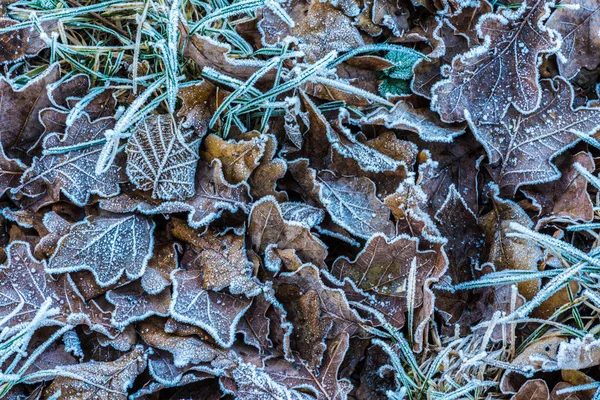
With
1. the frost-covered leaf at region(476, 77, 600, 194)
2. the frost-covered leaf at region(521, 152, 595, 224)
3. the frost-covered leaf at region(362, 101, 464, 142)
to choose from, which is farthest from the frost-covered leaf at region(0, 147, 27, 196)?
the frost-covered leaf at region(521, 152, 595, 224)

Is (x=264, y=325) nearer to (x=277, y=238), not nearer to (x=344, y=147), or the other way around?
(x=277, y=238)

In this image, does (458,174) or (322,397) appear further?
(458,174)

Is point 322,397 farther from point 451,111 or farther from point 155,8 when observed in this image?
point 155,8

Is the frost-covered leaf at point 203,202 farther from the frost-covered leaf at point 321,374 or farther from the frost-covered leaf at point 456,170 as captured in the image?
the frost-covered leaf at point 456,170

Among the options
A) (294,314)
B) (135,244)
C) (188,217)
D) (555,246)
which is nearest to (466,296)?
(555,246)

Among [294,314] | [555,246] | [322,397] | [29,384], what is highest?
[555,246]
